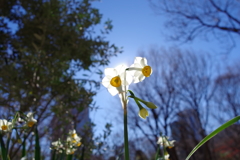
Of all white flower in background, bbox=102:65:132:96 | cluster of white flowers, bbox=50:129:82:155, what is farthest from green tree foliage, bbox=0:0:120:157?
white flower in background, bbox=102:65:132:96

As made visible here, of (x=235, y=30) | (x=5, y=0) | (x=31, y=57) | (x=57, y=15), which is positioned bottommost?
(x=31, y=57)

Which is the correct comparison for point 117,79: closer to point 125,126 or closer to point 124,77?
point 124,77

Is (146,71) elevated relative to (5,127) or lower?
elevated

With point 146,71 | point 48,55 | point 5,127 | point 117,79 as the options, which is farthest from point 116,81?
point 48,55

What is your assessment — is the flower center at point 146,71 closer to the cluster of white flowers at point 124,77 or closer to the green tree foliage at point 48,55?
the cluster of white flowers at point 124,77

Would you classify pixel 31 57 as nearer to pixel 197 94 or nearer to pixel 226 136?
pixel 197 94

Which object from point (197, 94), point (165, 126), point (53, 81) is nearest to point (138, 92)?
point (165, 126)
